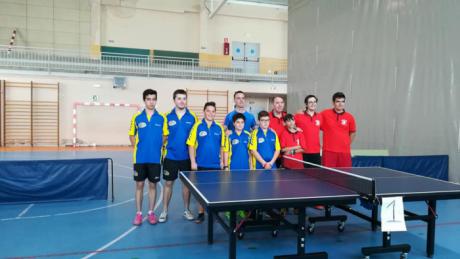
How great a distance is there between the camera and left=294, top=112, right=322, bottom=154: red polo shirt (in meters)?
5.33

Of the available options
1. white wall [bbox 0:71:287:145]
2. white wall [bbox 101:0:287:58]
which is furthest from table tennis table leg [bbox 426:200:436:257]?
white wall [bbox 101:0:287:58]

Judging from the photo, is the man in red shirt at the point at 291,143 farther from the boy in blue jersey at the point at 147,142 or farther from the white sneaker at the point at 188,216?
the boy in blue jersey at the point at 147,142

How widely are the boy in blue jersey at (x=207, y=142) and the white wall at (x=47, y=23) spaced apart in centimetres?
1566

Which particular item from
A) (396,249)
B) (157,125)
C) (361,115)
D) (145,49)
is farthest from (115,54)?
(396,249)

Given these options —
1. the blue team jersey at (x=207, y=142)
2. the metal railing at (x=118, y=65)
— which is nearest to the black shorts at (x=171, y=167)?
the blue team jersey at (x=207, y=142)

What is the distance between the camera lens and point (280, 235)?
432cm

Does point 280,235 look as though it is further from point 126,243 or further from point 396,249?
point 126,243

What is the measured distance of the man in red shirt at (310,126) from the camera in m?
5.32

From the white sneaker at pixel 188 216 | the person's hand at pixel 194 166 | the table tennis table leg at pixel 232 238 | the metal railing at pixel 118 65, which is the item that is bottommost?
the white sneaker at pixel 188 216

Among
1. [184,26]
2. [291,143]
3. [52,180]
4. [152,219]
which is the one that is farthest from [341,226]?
[184,26]

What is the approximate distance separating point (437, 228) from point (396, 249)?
1562mm

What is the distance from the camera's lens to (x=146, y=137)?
4.56 meters

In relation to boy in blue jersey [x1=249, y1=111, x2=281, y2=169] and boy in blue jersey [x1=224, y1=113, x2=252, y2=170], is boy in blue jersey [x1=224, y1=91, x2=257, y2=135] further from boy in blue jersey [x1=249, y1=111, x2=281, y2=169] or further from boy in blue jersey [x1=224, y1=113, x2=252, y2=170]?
boy in blue jersey [x1=249, y1=111, x2=281, y2=169]

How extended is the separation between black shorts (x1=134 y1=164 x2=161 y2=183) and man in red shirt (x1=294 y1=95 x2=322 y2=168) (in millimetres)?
2313
